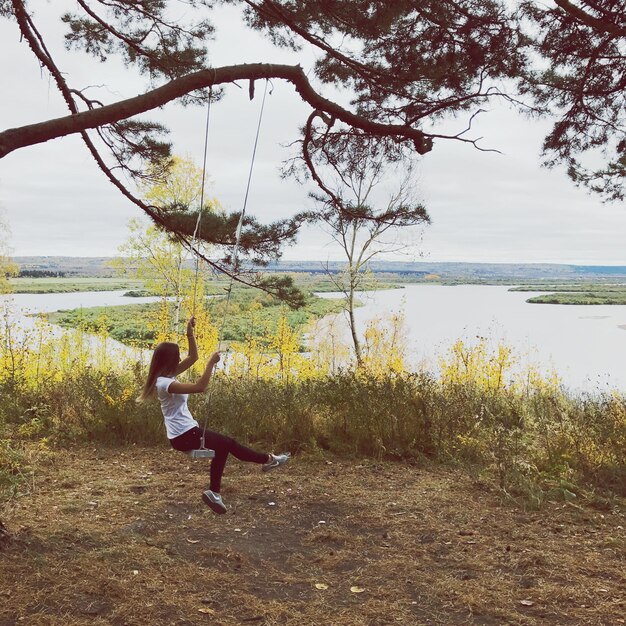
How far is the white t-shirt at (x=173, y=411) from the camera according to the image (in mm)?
3910

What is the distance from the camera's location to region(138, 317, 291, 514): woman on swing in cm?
391

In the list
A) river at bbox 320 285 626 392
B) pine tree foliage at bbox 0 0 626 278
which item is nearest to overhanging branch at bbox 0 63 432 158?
pine tree foliage at bbox 0 0 626 278

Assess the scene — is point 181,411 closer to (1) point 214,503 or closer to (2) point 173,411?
(2) point 173,411

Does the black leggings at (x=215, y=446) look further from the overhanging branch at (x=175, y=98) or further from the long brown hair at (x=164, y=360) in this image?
the overhanging branch at (x=175, y=98)

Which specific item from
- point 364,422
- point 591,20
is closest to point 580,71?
point 591,20

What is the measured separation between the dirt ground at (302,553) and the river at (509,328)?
4187 mm

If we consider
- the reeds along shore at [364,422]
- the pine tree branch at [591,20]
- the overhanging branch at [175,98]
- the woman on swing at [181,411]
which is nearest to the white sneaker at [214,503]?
the woman on swing at [181,411]

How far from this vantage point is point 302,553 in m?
4.02

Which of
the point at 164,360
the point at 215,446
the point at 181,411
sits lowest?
the point at 215,446

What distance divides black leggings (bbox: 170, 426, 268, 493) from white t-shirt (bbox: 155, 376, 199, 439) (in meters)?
0.04

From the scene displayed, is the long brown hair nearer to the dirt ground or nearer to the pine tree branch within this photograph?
the dirt ground

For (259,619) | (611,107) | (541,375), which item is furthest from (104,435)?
(541,375)

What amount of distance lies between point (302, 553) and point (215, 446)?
35.8 inches

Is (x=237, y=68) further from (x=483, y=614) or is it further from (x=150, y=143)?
(x=483, y=614)
